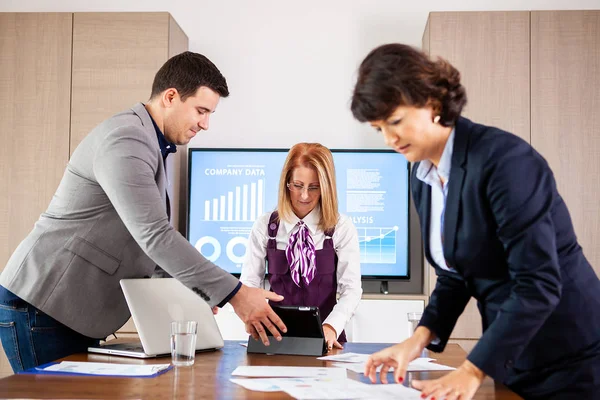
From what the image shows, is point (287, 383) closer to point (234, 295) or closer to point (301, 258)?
point (234, 295)

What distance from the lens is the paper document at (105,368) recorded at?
61.6 inches

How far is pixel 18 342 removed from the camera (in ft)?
5.98

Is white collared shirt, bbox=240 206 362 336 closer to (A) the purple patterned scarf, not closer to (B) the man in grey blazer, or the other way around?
(A) the purple patterned scarf

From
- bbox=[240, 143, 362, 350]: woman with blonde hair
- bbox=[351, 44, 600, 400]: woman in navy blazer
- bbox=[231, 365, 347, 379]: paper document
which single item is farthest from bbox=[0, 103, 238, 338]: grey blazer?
bbox=[240, 143, 362, 350]: woman with blonde hair

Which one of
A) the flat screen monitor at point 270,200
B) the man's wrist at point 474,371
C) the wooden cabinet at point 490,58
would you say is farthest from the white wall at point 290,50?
the man's wrist at point 474,371

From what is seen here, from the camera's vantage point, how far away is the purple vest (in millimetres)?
2602

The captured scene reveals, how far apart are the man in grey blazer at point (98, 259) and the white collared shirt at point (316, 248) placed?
2.27 ft

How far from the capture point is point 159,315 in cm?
189

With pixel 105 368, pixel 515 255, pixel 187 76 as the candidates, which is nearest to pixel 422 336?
pixel 515 255

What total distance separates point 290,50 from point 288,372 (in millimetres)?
3013

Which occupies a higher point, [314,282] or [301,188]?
[301,188]

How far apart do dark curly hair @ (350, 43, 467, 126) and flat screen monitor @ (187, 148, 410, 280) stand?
8.63 ft

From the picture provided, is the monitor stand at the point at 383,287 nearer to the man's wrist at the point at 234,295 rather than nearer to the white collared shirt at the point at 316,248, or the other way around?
the white collared shirt at the point at 316,248

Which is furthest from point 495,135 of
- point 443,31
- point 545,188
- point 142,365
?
point 443,31
